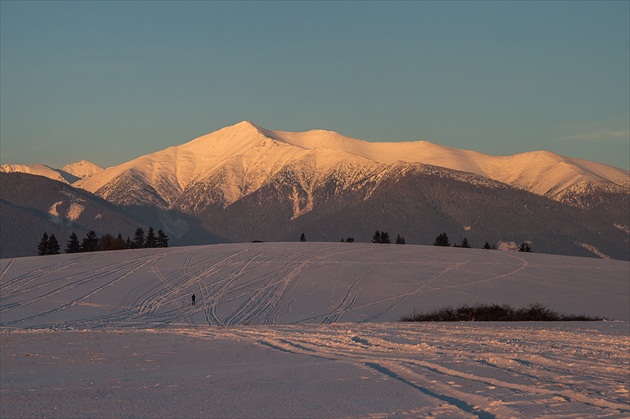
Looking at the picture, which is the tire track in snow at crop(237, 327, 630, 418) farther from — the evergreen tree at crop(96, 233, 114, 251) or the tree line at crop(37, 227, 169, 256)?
the evergreen tree at crop(96, 233, 114, 251)

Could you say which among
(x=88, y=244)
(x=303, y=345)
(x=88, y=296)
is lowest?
(x=303, y=345)

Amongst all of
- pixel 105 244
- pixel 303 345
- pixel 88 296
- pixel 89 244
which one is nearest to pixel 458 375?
pixel 303 345

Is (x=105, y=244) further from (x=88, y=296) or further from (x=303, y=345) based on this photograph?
(x=303, y=345)

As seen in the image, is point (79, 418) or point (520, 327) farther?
point (520, 327)

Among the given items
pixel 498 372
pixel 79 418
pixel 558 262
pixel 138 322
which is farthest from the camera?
pixel 558 262

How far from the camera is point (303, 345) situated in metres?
28.9

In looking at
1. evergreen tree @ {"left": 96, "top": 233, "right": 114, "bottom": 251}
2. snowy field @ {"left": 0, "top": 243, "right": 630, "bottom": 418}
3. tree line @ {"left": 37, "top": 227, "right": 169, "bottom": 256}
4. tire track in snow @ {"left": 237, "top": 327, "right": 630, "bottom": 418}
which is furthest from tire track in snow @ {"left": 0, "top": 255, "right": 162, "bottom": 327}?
evergreen tree @ {"left": 96, "top": 233, "right": 114, "bottom": 251}

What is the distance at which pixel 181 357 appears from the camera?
25.8 m

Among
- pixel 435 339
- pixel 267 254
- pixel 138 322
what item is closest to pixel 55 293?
pixel 138 322

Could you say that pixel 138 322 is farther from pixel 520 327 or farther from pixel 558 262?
pixel 558 262

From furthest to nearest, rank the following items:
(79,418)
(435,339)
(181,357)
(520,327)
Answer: (520,327) < (435,339) < (181,357) < (79,418)

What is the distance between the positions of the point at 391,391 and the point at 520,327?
2411 centimetres

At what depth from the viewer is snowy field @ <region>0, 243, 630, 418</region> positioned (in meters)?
17.1

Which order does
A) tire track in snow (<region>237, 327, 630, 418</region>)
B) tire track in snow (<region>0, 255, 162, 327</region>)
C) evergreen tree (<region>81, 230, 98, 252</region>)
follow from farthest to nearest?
evergreen tree (<region>81, 230, 98, 252</region>)
tire track in snow (<region>0, 255, 162, 327</region>)
tire track in snow (<region>237, 327, 630, 418</region>)
